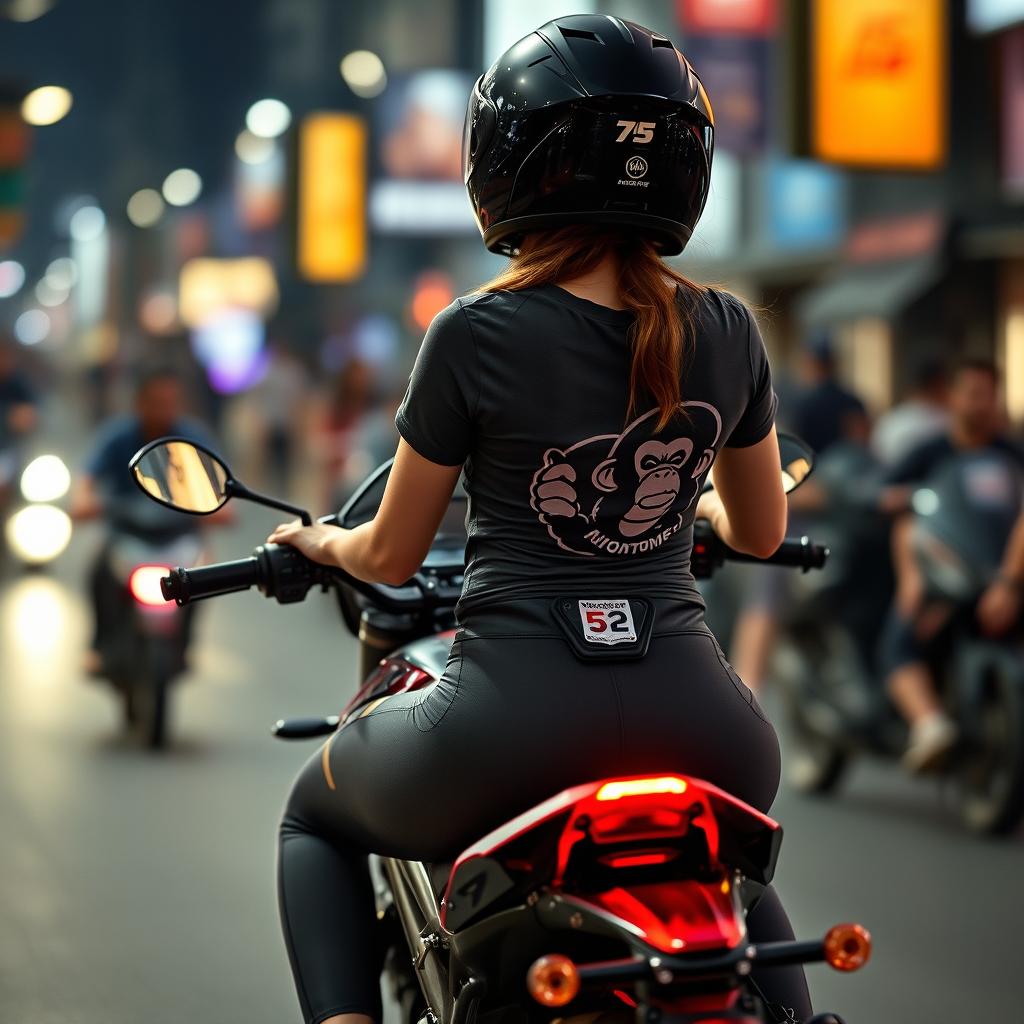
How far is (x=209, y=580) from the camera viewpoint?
122 inches

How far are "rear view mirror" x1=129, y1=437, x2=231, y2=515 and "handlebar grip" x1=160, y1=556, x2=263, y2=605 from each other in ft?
0.35

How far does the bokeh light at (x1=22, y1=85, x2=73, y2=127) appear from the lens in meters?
19.6

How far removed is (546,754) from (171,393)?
6.81 meters

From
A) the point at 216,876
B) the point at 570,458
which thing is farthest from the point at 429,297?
the point at 570,458

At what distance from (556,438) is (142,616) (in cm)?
639

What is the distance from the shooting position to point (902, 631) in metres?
7.50

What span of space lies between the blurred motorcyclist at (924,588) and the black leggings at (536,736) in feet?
14.5

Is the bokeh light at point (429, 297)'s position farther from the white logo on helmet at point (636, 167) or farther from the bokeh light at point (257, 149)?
the white logo on helmet at point (636, 167)

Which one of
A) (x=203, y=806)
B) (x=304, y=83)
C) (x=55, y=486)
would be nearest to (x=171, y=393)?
(x=203, y=806)

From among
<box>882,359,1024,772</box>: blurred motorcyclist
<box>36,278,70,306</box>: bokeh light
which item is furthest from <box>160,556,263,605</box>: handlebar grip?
<box>36,278,70,306</box>: bokeh light

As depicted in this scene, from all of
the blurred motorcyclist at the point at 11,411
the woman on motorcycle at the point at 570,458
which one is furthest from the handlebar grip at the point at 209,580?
the blurred motorcyclist at the point at 11,411

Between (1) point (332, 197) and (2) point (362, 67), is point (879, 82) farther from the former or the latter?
(1) point (332, 197)

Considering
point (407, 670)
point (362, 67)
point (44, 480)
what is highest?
point (362, 67)

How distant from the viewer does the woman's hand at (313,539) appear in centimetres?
300
